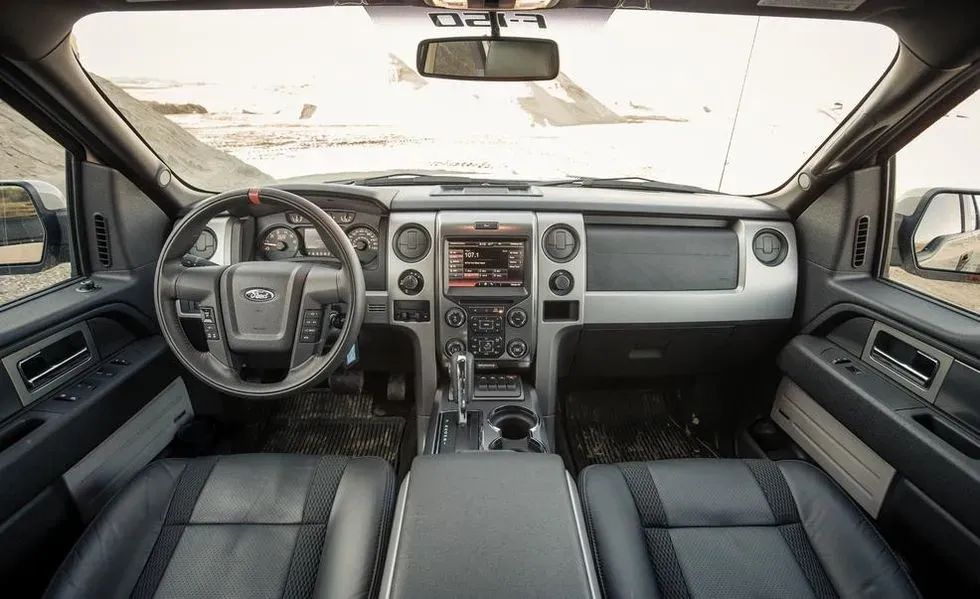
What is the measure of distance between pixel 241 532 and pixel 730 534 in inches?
59.3

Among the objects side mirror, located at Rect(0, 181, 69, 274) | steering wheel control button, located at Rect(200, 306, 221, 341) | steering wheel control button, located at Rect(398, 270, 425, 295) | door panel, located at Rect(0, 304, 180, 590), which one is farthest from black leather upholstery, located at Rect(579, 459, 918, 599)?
side mirror, located at Rect(0, 181, 69, 274)

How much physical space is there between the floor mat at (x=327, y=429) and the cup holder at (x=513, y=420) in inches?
35.1

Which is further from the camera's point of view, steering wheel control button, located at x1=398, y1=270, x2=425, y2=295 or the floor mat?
the floor mat

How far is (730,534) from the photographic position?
1.72m

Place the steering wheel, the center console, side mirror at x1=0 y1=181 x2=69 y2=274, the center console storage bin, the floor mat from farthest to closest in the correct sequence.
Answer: the floor mat → the center console → side mirror at x1=0 y1=181 x2=69 y2=274 → the steering wheel → the center console storage bin

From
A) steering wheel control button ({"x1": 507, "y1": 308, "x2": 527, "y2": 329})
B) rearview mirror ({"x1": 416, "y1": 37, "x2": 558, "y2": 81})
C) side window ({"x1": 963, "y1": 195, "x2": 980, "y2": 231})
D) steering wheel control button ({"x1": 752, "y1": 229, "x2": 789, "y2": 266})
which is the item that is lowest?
steering wheel control button ({"x1": 507, "y1": 308, "x2": 527, "y2": 329})

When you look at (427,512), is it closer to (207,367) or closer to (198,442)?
(207,367)

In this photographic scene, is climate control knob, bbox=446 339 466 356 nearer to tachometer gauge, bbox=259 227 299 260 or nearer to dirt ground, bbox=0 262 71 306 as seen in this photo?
tachometer gauge, bbox=259 227 299 260

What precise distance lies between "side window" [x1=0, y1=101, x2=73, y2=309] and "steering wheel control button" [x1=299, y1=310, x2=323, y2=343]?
1.14 m

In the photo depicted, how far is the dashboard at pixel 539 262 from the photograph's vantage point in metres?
2.62

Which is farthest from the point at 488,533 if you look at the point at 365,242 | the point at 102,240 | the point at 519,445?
the point at 102,240

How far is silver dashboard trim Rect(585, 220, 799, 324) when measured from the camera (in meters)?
2.74

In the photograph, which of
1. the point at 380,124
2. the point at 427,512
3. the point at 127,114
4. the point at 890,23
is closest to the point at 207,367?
the point at 427,512

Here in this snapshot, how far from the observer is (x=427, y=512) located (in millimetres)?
1438
